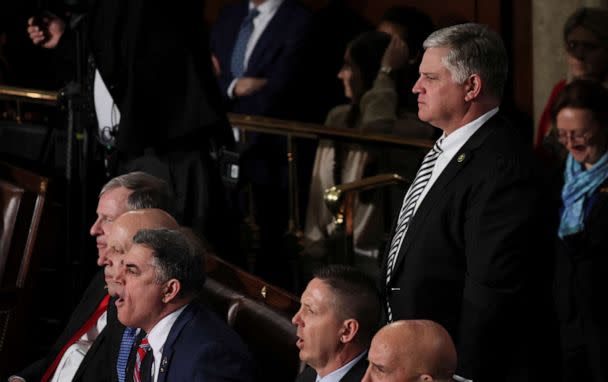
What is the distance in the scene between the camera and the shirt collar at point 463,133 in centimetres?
368

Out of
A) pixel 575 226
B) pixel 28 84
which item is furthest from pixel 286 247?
pixel 28 84

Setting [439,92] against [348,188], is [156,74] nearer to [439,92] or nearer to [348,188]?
[348,188]

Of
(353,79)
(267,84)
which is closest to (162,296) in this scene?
(353,79)

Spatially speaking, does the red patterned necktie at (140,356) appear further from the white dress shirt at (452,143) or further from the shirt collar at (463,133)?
the shirt collar at (463,133)

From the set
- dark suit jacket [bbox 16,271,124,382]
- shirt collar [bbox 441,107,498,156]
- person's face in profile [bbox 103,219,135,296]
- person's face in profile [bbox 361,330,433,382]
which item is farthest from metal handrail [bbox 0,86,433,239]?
person's face in profile [bbox 361,330,433,382]

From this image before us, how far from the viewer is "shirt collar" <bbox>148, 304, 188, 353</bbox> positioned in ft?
13.2

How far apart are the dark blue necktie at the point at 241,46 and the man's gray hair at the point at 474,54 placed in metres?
3.90

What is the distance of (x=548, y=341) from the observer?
3.65 m

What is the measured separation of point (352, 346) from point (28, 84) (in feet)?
16.8

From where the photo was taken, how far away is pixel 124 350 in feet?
14.3

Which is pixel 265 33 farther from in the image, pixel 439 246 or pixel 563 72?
pixel 439 246

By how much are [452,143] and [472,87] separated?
184 millimetres

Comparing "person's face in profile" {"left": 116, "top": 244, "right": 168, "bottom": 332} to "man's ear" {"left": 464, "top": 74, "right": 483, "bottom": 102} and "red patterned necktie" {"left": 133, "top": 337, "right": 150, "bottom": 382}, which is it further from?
"man's ear" {"left": 464, "top": 74, "right": 483, "bottom": 102}

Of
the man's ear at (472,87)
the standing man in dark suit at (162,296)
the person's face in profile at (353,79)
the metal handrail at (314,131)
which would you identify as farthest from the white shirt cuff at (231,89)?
the man's ear at (472,87)
